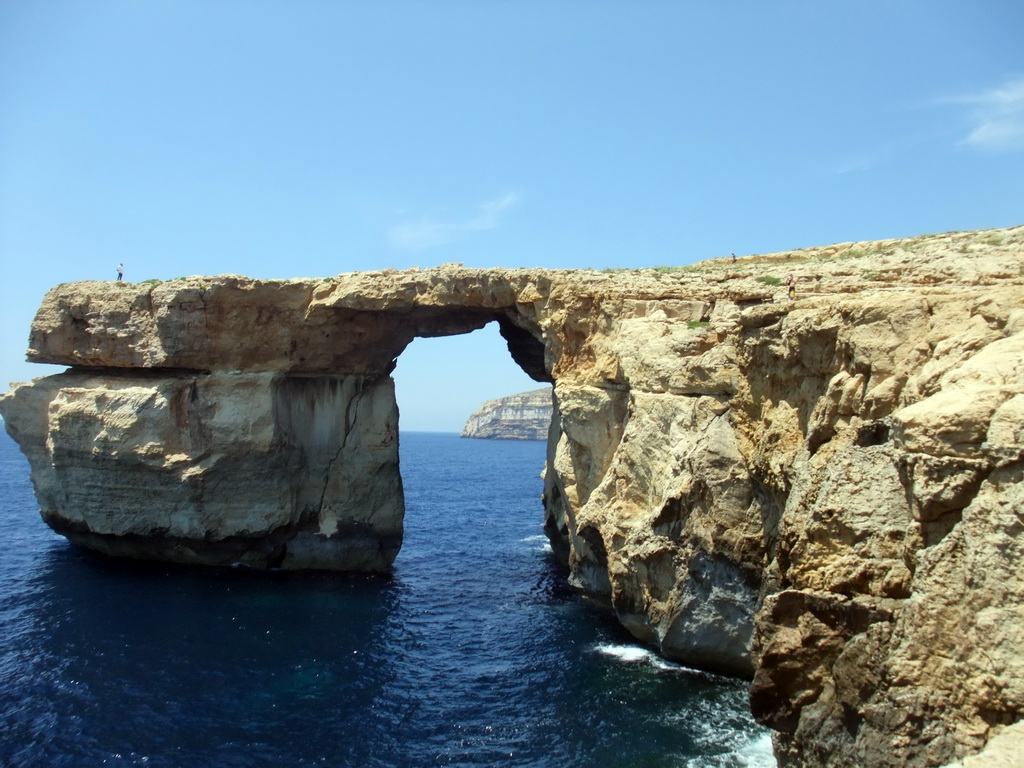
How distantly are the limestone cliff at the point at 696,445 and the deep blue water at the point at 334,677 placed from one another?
2.11 metres

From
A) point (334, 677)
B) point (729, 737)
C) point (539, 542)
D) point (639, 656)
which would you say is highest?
point (729, 737)

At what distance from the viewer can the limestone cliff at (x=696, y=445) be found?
900cm

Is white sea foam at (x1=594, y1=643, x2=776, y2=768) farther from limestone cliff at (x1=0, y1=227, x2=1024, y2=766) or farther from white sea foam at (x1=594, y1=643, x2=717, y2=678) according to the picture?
limestone cliff at (x1=0, y1=227, x2=1024, y2=766)

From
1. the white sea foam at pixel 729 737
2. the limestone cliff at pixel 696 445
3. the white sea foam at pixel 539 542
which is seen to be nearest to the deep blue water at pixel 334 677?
the white sea foam at pixel 729 737

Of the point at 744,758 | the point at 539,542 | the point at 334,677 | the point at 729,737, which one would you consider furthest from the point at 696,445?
the point at 539,542

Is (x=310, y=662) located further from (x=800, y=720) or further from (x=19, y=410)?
(x=19, y=410)

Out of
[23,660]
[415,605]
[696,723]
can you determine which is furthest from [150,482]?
[696,723]

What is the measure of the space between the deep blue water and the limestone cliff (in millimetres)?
2110

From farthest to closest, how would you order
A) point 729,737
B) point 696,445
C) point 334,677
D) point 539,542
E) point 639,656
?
1. point 539,542
2. point 639,656
3. point 334,677
4. point 696,445
5. point 729,737

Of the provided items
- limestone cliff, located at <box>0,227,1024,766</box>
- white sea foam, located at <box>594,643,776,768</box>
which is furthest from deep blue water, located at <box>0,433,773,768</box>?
limestone cliff, located at <box>0,227,1024,766</box>

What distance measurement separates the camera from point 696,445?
2066 centimetres

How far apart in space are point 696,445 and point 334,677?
492 inches

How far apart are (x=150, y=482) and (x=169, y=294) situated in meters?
8.17

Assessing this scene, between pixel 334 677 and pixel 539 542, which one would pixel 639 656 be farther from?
pixel 539 542
